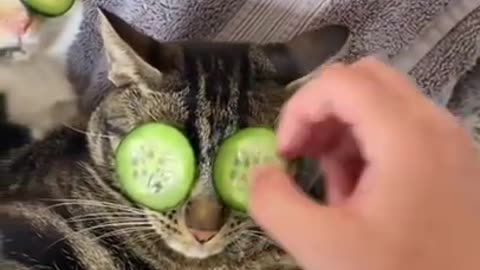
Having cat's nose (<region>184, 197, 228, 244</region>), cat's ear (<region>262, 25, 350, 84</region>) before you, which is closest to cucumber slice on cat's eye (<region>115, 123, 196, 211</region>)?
cat's nose (<region>184, 197, 228, 244</region>)

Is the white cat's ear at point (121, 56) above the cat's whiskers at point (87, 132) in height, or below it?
above

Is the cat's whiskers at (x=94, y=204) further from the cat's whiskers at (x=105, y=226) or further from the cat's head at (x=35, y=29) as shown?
the cat's head at (x=35, y=29)

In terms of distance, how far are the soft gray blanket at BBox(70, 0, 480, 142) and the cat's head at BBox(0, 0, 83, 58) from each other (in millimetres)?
20

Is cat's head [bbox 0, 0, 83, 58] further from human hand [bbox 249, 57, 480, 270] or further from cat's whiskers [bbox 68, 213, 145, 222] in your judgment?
human hand [bbox 249, 57, 480, 270]

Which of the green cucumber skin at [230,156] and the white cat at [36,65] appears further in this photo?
the white cat at [36,65]

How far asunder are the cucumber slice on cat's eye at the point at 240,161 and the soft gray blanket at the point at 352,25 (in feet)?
0.77

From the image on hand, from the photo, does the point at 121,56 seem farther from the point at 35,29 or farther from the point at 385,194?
the point at 385,194

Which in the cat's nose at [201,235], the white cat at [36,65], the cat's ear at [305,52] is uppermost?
the cat's ear at [305,52]

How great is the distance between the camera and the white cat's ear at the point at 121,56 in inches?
34.2

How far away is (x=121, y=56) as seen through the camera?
0.88 m

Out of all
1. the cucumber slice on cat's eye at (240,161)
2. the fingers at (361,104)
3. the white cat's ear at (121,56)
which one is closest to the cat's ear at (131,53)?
the white cat's ear at (121,56)

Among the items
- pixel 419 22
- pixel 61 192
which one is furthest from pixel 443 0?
pixel 61 192

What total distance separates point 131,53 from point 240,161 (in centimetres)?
14

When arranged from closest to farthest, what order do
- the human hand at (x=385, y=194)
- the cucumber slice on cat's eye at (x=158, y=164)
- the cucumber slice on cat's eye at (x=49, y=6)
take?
the human hand at (x=385, y=194), the cucumber slice on cat's eye at (x=158, y=164), the cucumber slice on cat's eye at (x=49, y=6)
